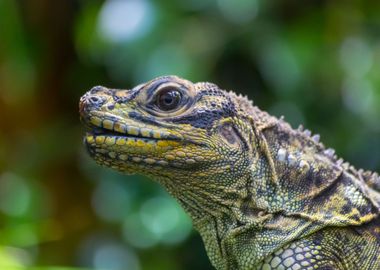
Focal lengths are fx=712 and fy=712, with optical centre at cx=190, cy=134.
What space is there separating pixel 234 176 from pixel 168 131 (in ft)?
0.95

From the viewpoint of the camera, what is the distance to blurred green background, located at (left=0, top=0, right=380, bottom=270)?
16.5 ft

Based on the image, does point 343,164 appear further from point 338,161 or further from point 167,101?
point 167,101

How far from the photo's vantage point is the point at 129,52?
4.98 metres

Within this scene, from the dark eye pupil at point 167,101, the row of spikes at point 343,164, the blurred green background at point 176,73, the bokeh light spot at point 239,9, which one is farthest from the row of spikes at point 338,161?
the bokeh light spot at point 239,9

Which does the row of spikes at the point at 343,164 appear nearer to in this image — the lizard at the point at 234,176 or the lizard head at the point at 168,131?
the lizard at the point at 234,176

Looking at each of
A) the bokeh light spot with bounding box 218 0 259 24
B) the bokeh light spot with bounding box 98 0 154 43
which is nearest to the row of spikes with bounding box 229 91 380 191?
the bokeh light spot with bounding box 98 0 154 43

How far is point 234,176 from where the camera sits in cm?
256

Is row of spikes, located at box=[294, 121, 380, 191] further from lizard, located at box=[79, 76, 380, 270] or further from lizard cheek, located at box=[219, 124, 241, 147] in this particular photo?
lizard cheek, located at box=[219, 124, 241, 147]

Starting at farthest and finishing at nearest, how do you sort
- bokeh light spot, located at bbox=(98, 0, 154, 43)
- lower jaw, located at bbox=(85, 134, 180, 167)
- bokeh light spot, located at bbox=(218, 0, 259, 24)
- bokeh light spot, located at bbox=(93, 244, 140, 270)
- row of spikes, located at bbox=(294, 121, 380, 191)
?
1. bokeh light spot, located at bbox=(93, 244, 140, 270)
2. bokeh light spot, located at bbox=(218, 0, 259, 24)
3. bokeh light spot, located at bbox=(98, 0, 154, 43)
4. row of spikes, located at bbox=(294, 121, 380, 191)
5. lower jaw, located at bbox=(85, 134, 180, 167)

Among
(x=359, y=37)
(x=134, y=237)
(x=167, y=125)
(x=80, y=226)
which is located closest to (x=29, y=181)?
(x=80, y=226)

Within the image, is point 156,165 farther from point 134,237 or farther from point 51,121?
point 51,121

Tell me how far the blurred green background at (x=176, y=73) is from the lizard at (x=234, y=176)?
2.23 meters

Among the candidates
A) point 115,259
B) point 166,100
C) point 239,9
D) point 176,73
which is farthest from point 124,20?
point 166,100

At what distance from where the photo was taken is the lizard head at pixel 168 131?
8.06ft
